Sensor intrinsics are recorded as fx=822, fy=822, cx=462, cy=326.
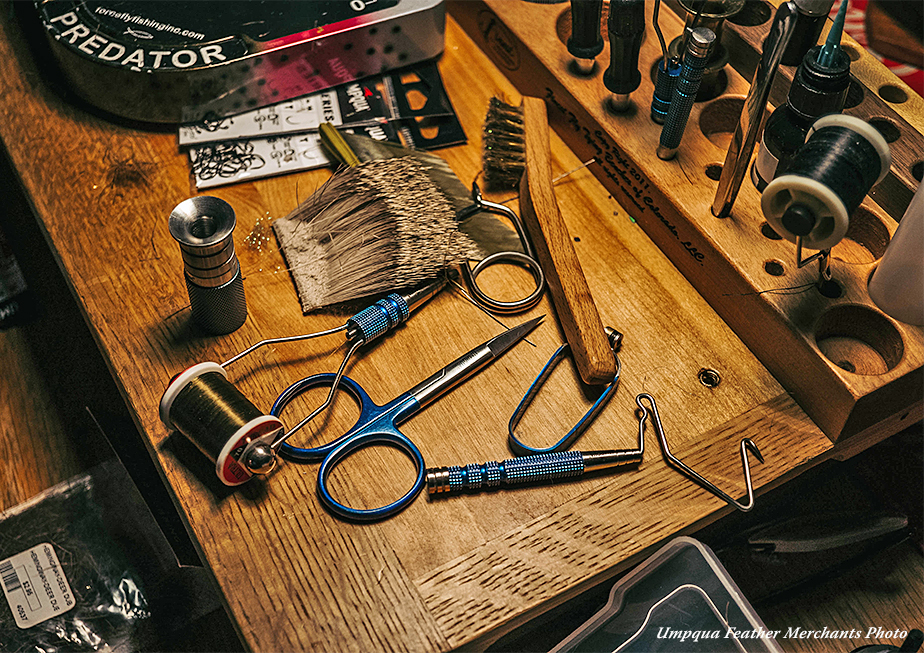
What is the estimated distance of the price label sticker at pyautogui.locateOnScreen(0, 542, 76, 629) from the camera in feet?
2.93

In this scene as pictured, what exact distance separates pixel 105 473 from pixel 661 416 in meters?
0.66

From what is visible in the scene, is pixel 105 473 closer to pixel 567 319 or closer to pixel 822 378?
pixel 567 319

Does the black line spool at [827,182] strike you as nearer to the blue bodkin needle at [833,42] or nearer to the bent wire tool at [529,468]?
the blue bodkin needle at [833,42]

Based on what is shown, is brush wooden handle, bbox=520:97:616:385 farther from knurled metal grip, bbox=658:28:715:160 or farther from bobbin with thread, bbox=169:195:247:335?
bobbin with thread, bbox=169:195:247:335

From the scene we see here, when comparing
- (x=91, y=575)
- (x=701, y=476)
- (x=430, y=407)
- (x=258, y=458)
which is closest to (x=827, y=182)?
(x=701, y=476)

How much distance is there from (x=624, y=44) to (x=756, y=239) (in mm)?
260

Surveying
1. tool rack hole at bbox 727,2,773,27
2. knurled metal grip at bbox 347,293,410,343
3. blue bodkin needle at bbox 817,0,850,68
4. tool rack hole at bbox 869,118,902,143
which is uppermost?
blue bodkin needle at bbox 817,0,850,68

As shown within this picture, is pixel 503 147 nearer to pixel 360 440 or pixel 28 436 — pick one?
pixel 360 440

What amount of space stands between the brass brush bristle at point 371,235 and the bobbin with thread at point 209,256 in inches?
3.6

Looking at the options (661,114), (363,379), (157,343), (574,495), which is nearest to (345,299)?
(363,379)

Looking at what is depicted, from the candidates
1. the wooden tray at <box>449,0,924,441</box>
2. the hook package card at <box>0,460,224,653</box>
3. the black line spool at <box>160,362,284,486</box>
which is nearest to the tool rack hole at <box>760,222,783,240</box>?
the wooden tray at <box>449,0,924,441</box>

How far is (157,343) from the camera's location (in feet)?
2.68

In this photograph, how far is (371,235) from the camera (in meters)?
0.85

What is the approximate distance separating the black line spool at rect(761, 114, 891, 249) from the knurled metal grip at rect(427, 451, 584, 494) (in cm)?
27
